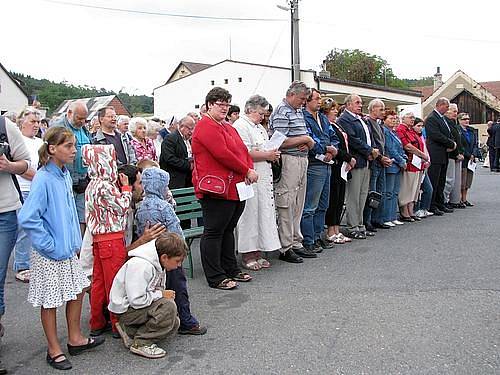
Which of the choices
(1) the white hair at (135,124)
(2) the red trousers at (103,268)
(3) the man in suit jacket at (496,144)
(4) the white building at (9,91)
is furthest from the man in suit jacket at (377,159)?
(4) the white building at (9,91)

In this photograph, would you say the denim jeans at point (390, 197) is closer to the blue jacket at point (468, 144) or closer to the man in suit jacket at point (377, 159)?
the man in suit jacket at point (377, 159)

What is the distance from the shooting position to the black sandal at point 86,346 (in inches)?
165

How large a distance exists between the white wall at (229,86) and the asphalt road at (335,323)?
25923 millimetres

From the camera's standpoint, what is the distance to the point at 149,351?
13.6ft

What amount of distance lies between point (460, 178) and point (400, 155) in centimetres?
272

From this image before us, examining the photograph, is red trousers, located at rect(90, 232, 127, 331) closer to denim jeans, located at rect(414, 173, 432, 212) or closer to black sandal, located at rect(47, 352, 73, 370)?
black sandal, located at rect(47, 352, 73, 370)

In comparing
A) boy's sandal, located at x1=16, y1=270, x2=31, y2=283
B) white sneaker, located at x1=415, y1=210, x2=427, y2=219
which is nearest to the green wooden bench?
boy's sandal, located at x1=16, y1=270, x2=31, y2=283

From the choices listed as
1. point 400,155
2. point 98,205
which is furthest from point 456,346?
point 400,155

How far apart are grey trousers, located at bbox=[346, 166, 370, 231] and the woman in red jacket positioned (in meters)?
2.89

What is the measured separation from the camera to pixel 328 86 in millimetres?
32844

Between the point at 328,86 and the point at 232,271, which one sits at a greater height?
the point at 328,86

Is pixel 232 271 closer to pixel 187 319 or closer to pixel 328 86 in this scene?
pixel 187 319

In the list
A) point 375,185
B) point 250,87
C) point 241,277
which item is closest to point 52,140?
point 241,277

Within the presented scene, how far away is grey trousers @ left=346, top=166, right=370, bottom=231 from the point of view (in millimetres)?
8336
